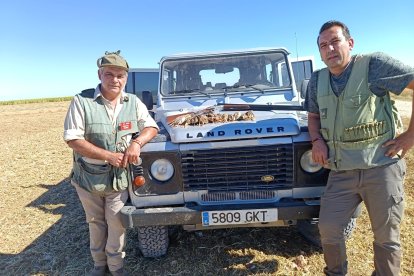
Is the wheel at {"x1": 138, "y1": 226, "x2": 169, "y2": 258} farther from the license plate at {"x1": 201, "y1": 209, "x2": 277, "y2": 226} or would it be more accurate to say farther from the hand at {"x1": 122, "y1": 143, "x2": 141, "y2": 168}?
the hand at {"x1": 122, "y1": 143, "x2": 141, "y2": 168}

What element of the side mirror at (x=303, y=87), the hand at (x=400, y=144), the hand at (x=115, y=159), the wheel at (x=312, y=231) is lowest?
the wheel at (x=312, y=231)

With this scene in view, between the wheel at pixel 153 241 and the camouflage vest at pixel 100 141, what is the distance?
0.65 meters

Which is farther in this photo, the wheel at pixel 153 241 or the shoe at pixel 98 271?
the wheel at pixel 153 241

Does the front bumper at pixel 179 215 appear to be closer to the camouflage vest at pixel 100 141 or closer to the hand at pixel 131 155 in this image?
the camouflage vest at pixel 100 141

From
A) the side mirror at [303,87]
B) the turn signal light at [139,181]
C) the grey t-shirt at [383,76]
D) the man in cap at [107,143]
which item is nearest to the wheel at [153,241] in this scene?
the man in cap at [107,143]

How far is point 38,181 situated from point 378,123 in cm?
617

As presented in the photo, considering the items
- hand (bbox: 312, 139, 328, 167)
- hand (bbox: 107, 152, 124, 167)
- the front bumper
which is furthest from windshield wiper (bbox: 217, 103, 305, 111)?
hand (bbox: 107, 152, 124, 167)

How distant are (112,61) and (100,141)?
62 cm

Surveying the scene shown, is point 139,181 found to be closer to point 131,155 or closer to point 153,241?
point 131,155

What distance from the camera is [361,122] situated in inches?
96.6

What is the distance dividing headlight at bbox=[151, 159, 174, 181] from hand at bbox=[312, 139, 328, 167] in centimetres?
115

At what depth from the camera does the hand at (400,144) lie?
239 cm

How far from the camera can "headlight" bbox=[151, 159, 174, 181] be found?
9.64ft

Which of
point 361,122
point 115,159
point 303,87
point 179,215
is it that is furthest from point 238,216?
point 303,87
